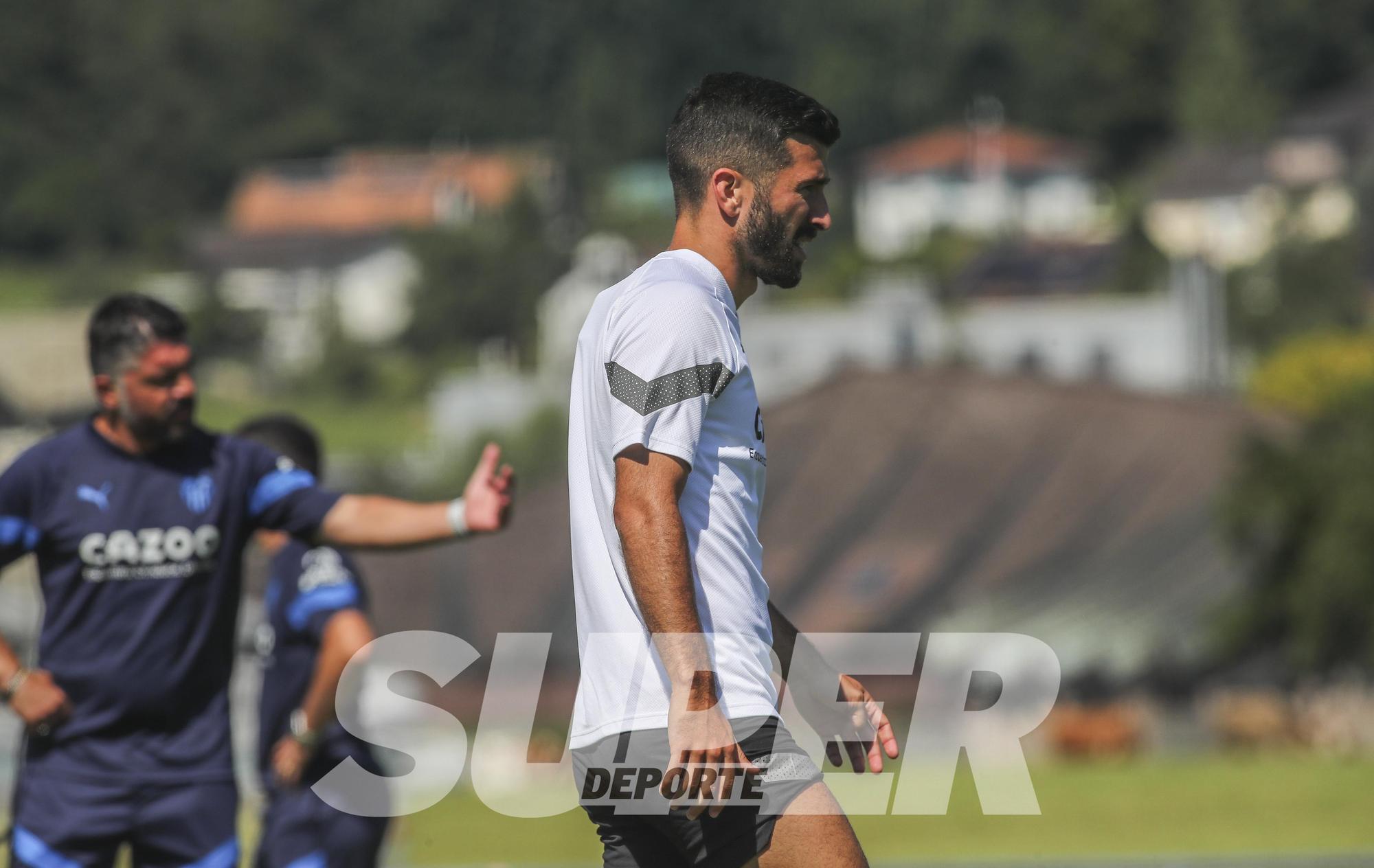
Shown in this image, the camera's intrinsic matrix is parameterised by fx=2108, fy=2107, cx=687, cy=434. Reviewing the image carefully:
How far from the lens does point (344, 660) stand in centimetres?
704

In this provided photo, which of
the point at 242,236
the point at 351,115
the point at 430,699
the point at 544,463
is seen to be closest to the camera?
the point at 430,699

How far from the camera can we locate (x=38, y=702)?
5.91m

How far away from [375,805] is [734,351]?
12.0 feet

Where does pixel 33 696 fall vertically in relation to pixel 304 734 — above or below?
above

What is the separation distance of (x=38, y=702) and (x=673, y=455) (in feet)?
8.64

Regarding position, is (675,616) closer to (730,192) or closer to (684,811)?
(684,811)

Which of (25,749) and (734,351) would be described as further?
(25,749)

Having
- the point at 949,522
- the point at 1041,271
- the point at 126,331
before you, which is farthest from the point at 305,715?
the point at 1041,271

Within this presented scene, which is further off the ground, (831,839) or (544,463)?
(831,839)

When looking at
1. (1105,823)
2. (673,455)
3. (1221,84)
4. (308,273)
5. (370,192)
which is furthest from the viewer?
(370,192)

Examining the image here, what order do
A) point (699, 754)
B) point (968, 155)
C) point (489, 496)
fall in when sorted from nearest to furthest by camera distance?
point (699, 754) → point (489, 496) → point (968, 155)

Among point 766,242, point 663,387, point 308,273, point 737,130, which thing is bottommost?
point 308,273

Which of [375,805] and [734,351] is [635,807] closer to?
[734,351]

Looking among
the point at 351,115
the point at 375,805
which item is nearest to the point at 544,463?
the point at 375,805
